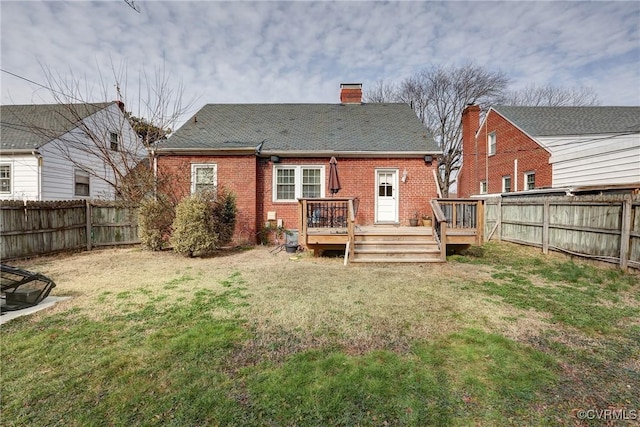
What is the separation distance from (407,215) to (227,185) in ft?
22.0

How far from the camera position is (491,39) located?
10.4 meters

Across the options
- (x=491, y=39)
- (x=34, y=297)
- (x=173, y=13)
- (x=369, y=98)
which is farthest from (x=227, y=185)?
(x=369, y=98)

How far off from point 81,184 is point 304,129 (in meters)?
11.0

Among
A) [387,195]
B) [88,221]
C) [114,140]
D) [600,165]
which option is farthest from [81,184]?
[600,165]

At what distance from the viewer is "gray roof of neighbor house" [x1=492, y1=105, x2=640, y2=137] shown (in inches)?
530

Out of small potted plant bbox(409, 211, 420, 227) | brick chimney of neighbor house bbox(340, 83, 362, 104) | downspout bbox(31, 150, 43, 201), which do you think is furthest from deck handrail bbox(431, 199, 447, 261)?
downspout bbox(31, 150, 43, 201)

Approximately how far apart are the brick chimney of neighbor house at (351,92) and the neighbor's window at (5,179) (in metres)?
14.9

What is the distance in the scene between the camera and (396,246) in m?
7.58

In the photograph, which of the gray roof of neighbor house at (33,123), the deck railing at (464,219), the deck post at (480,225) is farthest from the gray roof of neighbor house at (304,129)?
the gray roof of neighbor house at (33,123)

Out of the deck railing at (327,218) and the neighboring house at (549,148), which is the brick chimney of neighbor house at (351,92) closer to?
the deck railing at (327,218)

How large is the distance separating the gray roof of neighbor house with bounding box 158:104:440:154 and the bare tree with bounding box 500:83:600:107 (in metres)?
20.6

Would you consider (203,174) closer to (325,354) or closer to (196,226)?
(196,226)

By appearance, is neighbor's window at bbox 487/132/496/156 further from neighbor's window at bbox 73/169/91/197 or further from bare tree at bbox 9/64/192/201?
neighbor's window at bbox 73/169/91/197

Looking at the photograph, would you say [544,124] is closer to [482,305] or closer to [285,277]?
[482,305]
